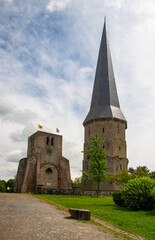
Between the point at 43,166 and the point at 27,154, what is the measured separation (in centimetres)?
598

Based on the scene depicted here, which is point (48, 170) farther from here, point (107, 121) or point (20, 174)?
point (107, 121)

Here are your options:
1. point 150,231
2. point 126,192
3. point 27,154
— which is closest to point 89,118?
point 27,154

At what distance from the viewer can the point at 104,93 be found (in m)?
50.0

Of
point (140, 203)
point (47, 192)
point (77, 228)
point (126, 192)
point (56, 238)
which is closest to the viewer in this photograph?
point (56, 238)

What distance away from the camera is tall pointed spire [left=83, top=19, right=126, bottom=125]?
47500 millimetres

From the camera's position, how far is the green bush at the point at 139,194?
1508 centimetres

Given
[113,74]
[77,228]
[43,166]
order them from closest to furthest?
[77,228] → [43,166] → [113,74]

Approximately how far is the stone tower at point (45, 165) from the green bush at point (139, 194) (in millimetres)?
22582

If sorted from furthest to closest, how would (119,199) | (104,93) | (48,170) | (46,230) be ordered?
1. (104,93)
2. (48,170)
3. (119,199)
4. (46,230)

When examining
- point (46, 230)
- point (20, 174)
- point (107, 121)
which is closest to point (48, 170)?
point (20, 174)

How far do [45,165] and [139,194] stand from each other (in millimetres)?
25700

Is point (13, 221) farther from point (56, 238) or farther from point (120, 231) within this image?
point (120, 231)

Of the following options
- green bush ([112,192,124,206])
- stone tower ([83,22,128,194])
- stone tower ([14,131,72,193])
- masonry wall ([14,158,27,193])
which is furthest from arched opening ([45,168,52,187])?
green bush ([112,192,124,206])

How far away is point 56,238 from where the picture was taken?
6945mm
